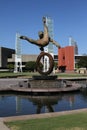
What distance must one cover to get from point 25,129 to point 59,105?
24.1ft

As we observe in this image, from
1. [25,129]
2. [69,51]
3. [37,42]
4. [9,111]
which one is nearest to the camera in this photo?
[25,129]

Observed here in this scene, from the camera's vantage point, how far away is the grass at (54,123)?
8.92 m

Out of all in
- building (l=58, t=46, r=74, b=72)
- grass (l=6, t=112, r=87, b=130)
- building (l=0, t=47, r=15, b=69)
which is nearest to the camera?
grass (l=6, t=112, r=87, b=130)

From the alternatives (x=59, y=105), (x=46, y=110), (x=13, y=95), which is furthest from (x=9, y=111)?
(x=13, y=95)

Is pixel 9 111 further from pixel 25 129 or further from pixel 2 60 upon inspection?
pixel 2 60

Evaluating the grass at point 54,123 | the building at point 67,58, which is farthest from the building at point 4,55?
the grass at point 54,123

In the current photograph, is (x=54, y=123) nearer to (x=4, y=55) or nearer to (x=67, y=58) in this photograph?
(x=67, y=58)

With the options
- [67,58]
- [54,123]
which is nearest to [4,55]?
[67,58]

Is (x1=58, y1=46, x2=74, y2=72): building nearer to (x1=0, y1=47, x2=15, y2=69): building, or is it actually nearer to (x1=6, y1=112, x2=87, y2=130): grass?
(x1=0, y1=47, x2=15, y2=69): building

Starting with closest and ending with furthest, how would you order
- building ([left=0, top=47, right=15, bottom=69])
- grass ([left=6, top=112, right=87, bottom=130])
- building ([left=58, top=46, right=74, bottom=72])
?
1. grass ([left=6, top=112, right=87, bottom=130])
2. building ([left=58, top=46, right=74, bottom=72])
3. building ([left=0, top=47, right=15, bottom=69])

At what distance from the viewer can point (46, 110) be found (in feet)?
46.4

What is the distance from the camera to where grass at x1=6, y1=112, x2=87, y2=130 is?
29.3ft

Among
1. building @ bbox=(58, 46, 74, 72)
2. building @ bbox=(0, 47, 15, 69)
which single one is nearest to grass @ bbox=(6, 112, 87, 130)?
building @ bbox=(58, 46, 74, 72)

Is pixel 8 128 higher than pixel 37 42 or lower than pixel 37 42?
lower
